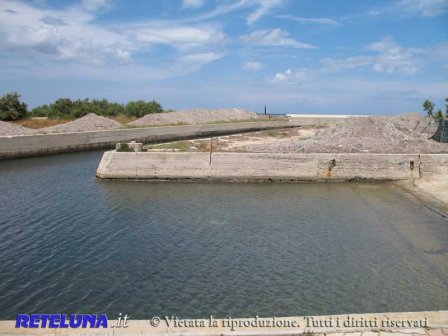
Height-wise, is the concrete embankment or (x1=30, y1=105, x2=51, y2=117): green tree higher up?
(x1=30, y1=105, x2=51, y2=117): green tree

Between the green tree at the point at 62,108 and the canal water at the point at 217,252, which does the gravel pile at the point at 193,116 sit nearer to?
the green tree at the point at 62,108

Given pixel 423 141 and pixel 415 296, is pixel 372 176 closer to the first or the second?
pixel 423 141

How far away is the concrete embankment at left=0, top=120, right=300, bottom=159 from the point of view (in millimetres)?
26513

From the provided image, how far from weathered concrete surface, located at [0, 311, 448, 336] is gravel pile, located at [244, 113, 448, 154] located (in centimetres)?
1646

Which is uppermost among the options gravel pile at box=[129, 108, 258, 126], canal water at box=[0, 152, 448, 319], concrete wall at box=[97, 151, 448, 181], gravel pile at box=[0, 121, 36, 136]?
gravel pile at box=[129, 108, 258, 126]

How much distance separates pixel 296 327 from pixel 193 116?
47.4 m

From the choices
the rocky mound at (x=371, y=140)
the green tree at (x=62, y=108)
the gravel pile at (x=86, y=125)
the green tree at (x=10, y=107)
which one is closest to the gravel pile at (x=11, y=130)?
the gravel pile at (x=86, y=125)

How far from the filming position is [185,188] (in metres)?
18.5

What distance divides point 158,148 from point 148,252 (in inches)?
492

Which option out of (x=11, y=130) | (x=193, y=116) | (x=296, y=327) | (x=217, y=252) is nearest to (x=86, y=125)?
(x=11, y=130)

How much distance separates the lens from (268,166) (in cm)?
2011

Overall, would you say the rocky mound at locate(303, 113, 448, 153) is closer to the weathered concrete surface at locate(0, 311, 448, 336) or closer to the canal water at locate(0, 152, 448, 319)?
the canal water at locate(0, 152, 448, 319)

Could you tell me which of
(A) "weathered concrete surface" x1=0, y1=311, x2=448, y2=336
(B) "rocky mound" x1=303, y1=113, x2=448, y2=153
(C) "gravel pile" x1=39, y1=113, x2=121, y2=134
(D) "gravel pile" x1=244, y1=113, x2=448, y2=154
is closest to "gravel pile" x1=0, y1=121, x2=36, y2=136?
(C) "gravel pile" x1=39, y1=113, x2=121, y2=134

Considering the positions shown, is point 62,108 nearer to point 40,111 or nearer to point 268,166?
point 40,111
